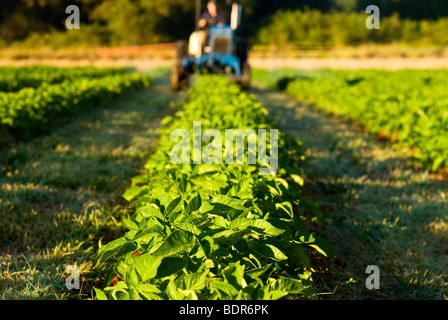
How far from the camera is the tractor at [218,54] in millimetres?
10234

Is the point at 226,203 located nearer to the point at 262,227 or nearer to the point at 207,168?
the point at 262,227

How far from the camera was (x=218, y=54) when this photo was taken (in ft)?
33.6

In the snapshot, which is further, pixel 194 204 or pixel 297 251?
pixel 194 204

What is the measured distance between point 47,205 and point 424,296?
115 inches

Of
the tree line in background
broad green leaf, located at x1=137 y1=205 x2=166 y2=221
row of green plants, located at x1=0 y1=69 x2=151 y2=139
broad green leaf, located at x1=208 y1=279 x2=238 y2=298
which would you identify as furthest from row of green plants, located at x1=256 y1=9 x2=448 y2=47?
broad green leaf, located at x1=208 y1=279 x2=238 y2=298

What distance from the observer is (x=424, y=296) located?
7.45ft

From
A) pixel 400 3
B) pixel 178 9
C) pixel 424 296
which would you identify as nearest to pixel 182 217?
pixel 424 296

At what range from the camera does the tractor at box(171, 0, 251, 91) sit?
1023cm

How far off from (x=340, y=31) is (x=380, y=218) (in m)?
45.5

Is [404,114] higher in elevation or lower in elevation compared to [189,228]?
higher

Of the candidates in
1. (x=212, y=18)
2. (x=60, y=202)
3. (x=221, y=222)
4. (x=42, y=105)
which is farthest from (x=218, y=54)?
(x=221, y=222)

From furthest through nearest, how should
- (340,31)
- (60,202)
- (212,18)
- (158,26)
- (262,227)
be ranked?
(340,31)
(158,26)
(212,18)
(60,202)
(262,227)

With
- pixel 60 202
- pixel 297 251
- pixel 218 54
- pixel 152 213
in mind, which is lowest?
pixel 60 202

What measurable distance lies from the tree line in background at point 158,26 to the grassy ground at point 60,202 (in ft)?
133
